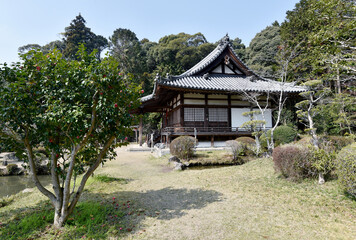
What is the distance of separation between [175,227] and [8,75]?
416 centimetres

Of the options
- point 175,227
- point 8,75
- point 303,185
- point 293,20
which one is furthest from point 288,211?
A: point 293,20

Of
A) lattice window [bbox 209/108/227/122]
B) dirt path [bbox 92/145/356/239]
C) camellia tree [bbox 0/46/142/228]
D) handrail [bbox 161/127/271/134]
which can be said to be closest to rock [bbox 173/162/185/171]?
dirt path [bbox 92/145/356/239]

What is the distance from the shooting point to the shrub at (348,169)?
4.00 m

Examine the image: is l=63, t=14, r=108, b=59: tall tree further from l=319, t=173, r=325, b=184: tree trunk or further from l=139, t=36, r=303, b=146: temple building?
l=319, t=173, r=325, b=184: tree trunk

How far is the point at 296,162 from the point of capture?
5.59m

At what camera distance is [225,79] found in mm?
16391

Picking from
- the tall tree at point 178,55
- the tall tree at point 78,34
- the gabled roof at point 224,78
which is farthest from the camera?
the tall tree at point 78,34

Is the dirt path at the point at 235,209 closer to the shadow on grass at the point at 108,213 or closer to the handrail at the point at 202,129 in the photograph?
the shadow on grass at the point at 108,213

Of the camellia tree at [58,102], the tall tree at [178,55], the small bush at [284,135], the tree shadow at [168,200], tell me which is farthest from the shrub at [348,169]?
the tall tree at [178,55]

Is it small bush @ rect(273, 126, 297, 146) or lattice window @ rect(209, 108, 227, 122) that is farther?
lattice window @ rect(209, 108, 227, 122)

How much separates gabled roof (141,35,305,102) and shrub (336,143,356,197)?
9505mm

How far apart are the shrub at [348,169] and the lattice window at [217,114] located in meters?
10.7

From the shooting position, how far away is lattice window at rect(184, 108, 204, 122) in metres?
14.7

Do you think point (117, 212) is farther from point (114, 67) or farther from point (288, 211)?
point (288, 211)
